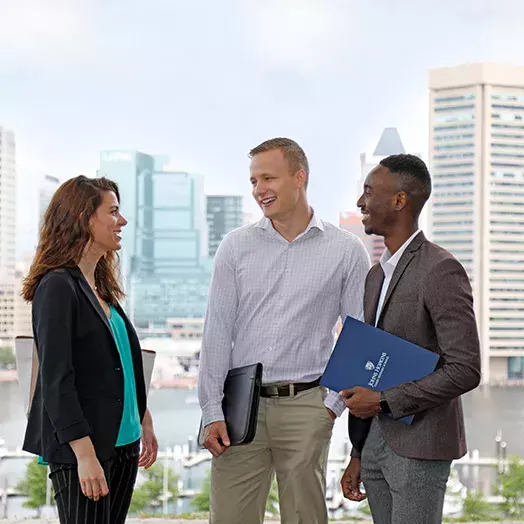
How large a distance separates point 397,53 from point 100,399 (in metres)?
4.03

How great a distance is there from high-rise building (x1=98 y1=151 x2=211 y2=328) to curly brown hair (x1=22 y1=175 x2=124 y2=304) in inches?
139

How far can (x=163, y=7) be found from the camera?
5.25 meters

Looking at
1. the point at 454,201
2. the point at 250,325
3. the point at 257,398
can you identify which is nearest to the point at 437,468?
the point at 257,398

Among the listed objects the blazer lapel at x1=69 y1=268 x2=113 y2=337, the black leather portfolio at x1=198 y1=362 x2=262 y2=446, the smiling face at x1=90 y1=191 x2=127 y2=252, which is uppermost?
the smiling face at x1=90 y1=191 x2=127 y2=252

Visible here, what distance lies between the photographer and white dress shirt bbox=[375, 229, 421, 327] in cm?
189

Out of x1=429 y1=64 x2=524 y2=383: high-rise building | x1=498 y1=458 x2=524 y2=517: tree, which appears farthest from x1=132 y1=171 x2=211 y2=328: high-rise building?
x1=498 y1=458 x2=524 y2=517: tree

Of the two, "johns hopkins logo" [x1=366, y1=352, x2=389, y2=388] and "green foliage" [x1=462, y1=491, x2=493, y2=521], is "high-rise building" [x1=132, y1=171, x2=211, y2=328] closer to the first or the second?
"green foliage" [x1=462, y1=491, x2=493, y2=521]

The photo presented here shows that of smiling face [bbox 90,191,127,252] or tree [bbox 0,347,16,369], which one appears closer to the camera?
smiling face [bbox 90,191,127,252]

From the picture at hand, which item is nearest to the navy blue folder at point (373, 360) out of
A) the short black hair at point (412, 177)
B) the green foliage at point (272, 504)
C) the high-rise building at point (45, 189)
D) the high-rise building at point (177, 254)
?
the short black hair at point (412, 177)

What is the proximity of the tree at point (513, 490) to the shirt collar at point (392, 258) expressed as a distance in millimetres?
3679

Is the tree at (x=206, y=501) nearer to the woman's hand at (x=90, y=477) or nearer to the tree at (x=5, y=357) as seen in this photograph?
the tree at (x=5, y=357)

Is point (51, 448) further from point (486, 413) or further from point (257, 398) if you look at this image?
point (486, 413)

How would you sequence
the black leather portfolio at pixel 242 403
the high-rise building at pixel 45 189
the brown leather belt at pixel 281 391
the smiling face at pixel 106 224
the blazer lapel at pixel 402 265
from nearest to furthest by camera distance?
the blazer lapel at pixel 402 265 → the smiling face at pixel 106 224 → the black leather portfolio at pixel 242 403 → the brown leather belt at pixel 281 391 → the high-rise building at pixel 45 189

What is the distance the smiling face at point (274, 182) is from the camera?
2301mm
